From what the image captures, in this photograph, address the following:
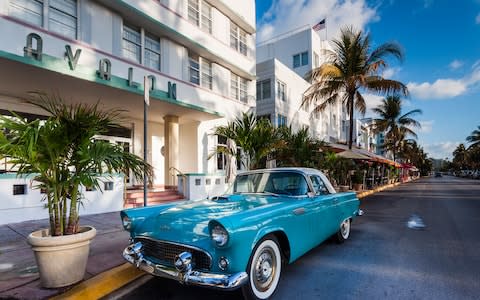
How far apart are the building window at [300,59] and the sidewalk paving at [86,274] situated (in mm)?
25000

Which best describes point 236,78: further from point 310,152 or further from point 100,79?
point 100,79

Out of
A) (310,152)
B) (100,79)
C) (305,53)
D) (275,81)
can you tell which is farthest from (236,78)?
(305,53)

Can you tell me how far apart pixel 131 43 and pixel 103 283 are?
9.22m

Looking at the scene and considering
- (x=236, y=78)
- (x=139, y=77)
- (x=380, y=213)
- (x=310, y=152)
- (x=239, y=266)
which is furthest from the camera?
(x=236, y=78)

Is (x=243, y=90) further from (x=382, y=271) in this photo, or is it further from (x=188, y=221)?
(x=188, y=221)

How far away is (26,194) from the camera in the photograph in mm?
6914

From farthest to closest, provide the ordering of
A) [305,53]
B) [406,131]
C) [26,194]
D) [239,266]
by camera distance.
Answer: [406,131] → [305,53] → [26,194] → [239,266]

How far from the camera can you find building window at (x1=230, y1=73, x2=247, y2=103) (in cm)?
1561

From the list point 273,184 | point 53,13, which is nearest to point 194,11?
point 53,13

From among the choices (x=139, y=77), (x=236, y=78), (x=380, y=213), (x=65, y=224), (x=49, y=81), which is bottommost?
(x=380, y=213)

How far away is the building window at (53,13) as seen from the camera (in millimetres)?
7253

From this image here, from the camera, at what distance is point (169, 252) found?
304cm

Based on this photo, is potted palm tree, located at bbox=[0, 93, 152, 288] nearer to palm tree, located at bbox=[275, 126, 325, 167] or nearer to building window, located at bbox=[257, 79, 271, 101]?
palm tree, located at bbox=[275, 126, 325, 167]

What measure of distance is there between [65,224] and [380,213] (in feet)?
29.9
